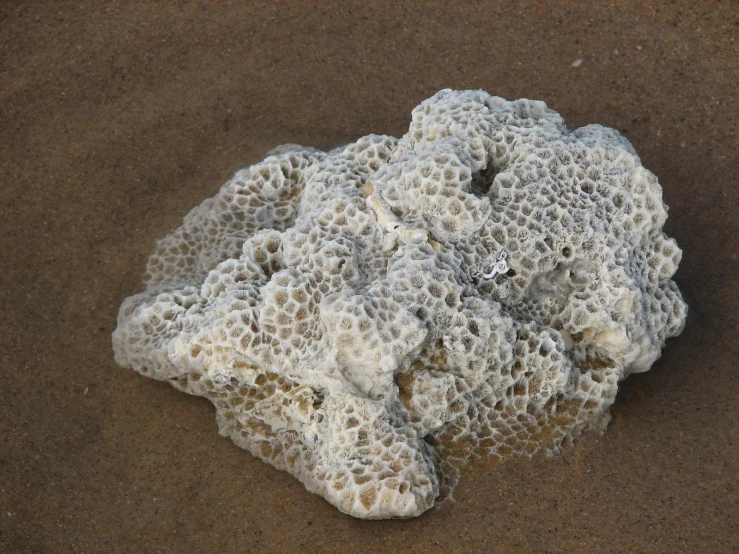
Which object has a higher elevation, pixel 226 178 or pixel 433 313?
pixel 433 313

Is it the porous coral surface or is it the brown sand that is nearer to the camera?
the porous coral surface

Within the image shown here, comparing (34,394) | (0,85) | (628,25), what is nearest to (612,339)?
(628,25)

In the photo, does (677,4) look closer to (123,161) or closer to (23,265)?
(123,161)

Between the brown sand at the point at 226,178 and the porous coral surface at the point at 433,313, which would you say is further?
the brown sand at the point at 226,178
